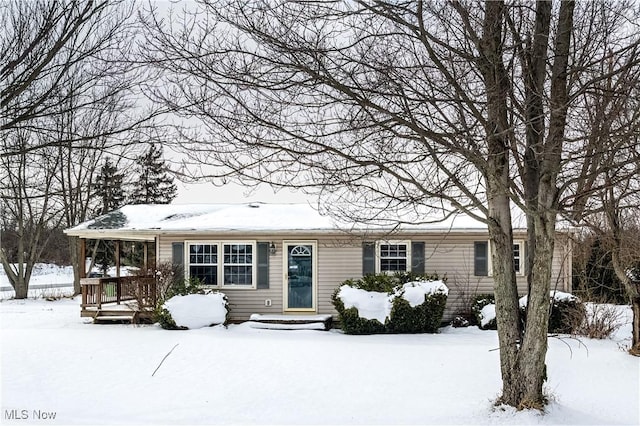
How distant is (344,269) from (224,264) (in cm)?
307

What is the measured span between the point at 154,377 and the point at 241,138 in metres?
5.20

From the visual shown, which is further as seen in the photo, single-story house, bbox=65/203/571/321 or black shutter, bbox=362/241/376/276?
black shutter, bbox=362/241/376/276

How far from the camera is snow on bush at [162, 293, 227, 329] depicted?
14016 mm

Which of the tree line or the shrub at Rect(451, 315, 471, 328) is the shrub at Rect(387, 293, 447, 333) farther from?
the tree line

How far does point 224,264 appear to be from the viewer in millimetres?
15531

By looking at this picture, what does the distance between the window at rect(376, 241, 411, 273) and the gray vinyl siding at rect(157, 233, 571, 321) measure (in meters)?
0.30

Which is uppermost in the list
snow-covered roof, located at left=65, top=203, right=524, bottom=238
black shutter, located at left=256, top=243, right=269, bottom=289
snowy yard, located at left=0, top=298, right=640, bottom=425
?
snow-covered roof, located at left=65, top=203, right=524, bottom=238

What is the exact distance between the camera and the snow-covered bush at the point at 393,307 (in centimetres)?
1368

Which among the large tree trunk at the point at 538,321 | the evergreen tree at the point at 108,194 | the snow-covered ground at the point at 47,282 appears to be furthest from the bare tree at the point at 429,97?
the snow-covered ground at the point at 47,282

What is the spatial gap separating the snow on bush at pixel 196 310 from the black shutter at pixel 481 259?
6.23m

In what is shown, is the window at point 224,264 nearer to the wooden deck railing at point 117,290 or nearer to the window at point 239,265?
the window at point 239,265

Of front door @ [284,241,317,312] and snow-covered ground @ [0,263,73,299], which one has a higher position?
front door @ [284,241,317,312]

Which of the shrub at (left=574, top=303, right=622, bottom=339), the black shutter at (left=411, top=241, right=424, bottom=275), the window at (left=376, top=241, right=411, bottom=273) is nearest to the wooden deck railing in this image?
the window at (left=376, top=241, right=411, bottom=273)

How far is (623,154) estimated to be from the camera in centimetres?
718
